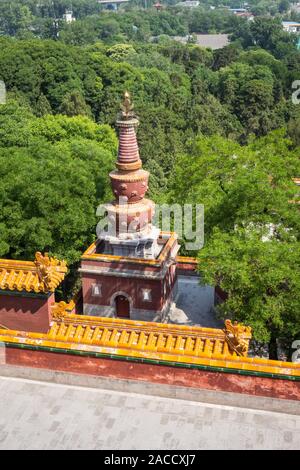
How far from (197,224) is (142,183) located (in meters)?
3.15

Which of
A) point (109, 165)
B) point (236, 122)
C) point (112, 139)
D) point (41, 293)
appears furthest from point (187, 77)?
point (41, 293)

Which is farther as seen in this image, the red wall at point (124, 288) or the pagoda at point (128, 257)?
the red wall at point (124, 288)

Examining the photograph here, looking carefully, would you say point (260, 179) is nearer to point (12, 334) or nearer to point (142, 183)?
point (142, 183)

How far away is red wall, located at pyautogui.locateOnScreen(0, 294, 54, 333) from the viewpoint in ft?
46.2

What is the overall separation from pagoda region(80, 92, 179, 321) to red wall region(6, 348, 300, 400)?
6900 millimetres

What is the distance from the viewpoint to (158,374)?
12133mm

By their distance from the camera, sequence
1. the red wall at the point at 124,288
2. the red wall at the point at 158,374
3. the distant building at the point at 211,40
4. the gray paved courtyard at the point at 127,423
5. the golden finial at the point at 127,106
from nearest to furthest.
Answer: the gray paved courtyard at the point at 127,423 → the red wall at the point at 158,374 → the golden finial at the point at 127,106 → the red wall at the point at 124,288 → the distant building at the point at 211,40

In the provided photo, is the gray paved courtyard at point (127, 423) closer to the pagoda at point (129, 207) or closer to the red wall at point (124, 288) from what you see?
the red wall at point (124, 288)

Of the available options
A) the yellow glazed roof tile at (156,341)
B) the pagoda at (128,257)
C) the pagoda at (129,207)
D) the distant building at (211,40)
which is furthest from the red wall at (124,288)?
the distant building at (211,40)

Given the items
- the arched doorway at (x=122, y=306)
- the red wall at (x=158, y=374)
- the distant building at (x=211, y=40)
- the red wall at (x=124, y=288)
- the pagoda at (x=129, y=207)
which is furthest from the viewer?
the distant building at (x=211, y=40)

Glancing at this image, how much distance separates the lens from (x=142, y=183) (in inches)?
770

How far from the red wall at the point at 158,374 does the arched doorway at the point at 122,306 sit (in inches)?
296

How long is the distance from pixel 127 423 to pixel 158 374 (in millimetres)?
1212

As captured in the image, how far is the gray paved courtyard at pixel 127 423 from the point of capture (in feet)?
36.2
